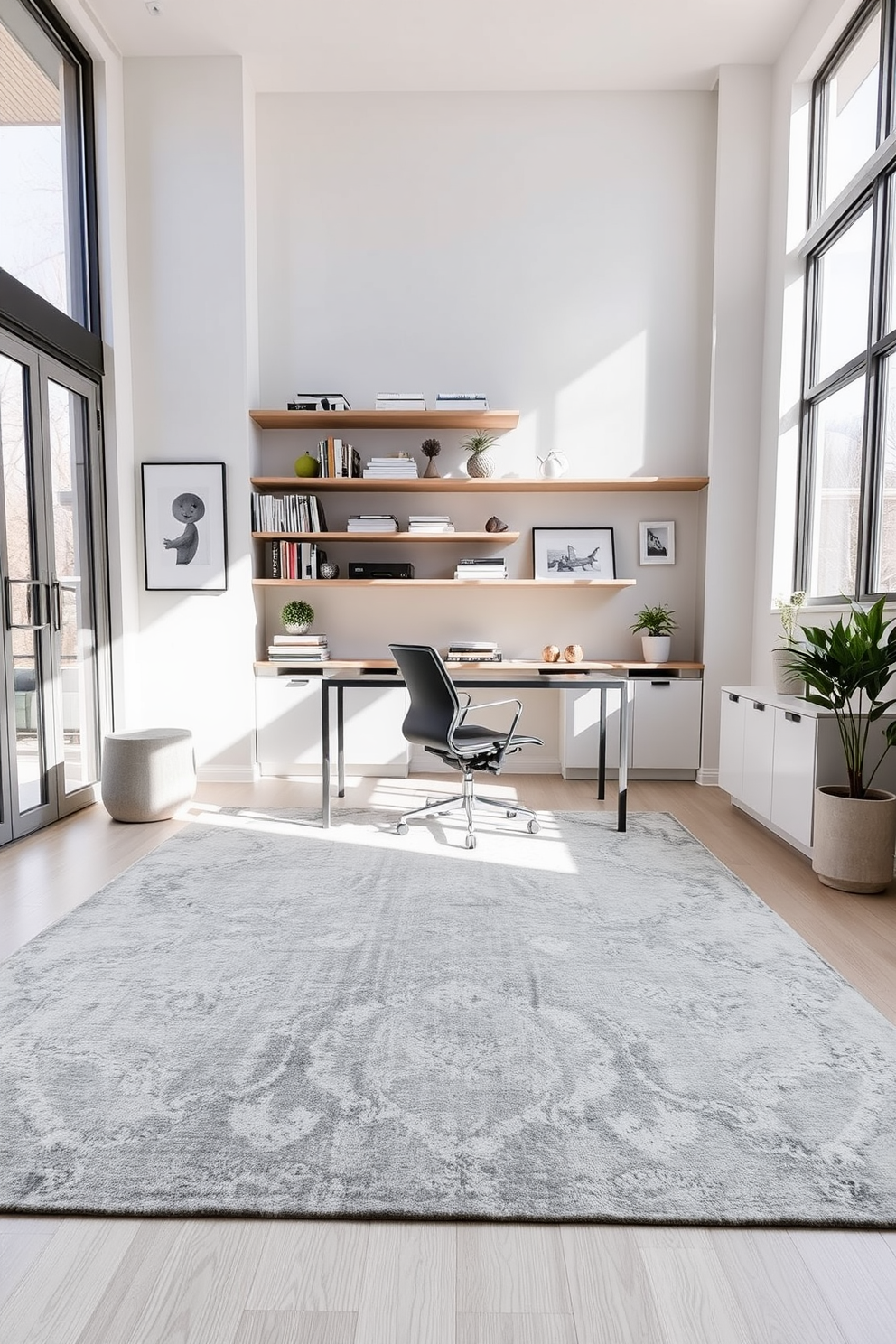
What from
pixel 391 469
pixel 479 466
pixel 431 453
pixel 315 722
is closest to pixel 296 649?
pixel 315 722

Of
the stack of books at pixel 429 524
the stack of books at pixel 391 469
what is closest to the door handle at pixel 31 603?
the stack of books at pixel 391 469

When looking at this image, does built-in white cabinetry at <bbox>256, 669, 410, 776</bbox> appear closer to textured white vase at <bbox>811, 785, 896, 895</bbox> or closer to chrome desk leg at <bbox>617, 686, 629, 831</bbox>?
chrome desk leg at <bbox>617, 686, 629, 831</bbox>

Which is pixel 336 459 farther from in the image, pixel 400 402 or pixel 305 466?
pixel 400 402

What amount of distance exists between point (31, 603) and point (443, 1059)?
3.15 metres

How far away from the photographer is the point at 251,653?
17.3ft

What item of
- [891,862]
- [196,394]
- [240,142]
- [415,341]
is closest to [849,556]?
[891,862]

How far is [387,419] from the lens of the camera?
5223 mm

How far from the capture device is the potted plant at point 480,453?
17.2ft

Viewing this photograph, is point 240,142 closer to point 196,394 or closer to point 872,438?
point 196,394

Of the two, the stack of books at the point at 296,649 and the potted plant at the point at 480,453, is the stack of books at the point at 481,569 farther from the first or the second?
the stack of books at the point at 296,649

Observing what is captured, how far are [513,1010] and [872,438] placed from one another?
322cm

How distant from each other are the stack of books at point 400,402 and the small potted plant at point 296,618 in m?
1.33

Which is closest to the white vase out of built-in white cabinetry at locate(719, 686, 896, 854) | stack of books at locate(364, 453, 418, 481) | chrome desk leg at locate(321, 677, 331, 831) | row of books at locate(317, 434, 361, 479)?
built-in white cabinetry at locate(719, 686, 896, 854)

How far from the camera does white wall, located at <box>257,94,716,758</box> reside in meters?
5.38
